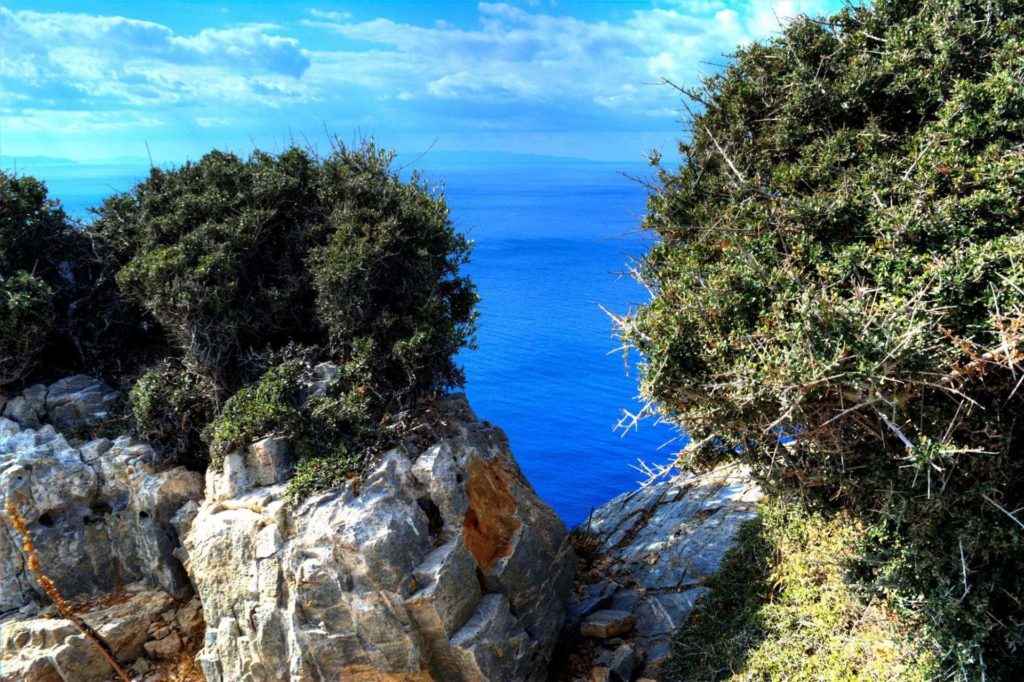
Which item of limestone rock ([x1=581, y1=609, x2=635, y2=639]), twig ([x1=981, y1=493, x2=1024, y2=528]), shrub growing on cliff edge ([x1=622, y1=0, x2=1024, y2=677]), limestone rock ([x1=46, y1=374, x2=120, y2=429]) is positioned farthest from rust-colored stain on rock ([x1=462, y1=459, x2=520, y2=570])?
limestone rock ([x1=46, y1=374, x2=120, y2=429])

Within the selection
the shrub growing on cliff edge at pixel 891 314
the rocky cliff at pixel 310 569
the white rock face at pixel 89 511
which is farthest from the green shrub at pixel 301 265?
the shrub growing on cliff edge at pixel 891 314

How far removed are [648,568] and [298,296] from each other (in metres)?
7.50

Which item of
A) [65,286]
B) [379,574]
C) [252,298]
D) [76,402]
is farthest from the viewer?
[65,286]

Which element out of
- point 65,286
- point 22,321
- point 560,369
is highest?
point 65,286

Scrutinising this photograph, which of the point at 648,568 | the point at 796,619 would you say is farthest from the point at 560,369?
the point at 796,619

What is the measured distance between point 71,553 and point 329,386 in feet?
15.6

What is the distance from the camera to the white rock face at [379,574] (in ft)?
29.3

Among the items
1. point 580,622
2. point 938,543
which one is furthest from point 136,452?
point 938,543

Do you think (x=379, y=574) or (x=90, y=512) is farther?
(x=90, y=512)

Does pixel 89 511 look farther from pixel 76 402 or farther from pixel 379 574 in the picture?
pixel 379 574

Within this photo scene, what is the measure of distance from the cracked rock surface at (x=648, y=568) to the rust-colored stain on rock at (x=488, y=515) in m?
2.14

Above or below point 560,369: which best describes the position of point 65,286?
above

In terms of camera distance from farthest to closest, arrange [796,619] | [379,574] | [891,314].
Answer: [796,619], [379,574], [891,314]

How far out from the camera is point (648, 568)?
12289 mm
